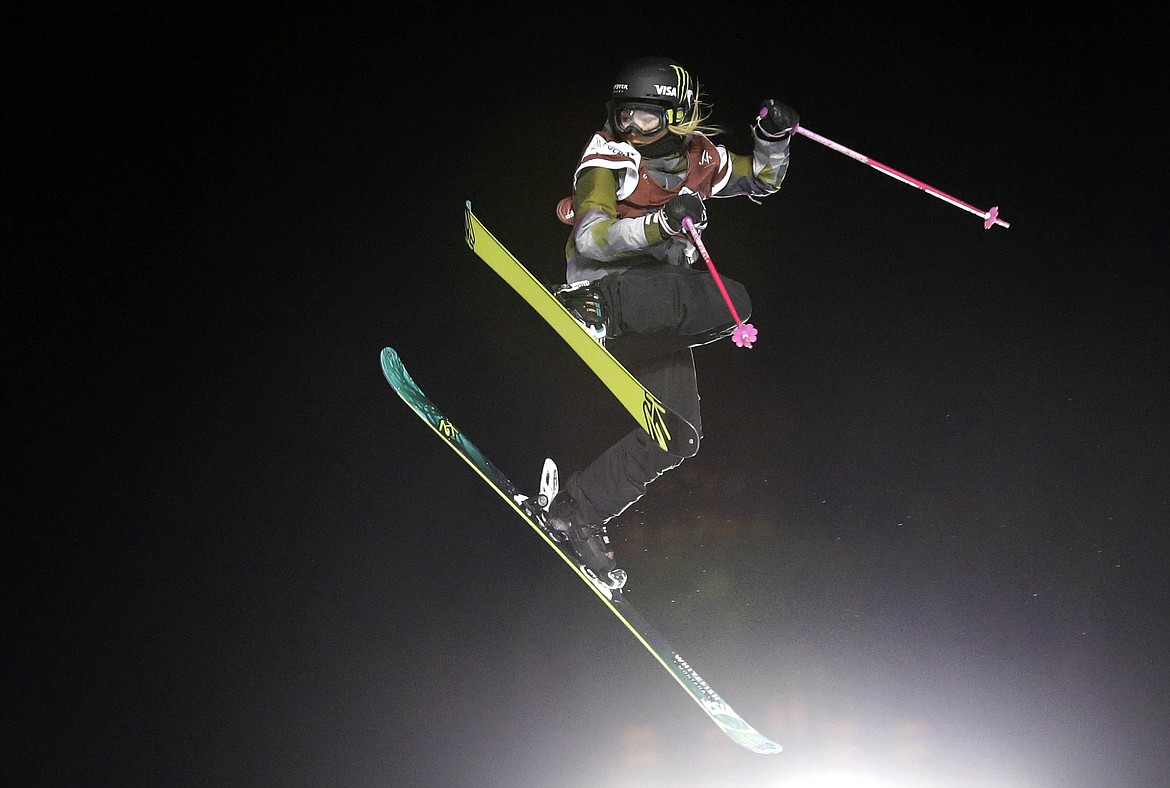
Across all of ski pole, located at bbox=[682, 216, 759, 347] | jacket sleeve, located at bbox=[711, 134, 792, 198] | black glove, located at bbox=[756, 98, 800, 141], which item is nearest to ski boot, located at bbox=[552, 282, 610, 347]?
ski pole, located at bbox=[682, 216, 759, 347]

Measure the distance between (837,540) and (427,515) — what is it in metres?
0.91

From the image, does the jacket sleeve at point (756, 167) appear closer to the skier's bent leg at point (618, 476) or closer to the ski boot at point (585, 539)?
the skier's bent leg at point (618, 476)

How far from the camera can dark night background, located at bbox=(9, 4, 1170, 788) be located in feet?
7.70

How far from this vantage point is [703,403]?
2256 mm

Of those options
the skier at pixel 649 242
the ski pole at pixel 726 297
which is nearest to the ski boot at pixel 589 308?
the skier at pixel 649 242

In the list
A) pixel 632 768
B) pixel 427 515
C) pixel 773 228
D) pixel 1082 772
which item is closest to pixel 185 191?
pixel 427 515

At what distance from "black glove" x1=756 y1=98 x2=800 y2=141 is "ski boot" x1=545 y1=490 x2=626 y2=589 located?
0.86m

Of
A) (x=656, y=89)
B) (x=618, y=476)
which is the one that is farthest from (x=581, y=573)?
(x=656, y=89)

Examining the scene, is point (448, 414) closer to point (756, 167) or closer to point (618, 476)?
point (618, 476)

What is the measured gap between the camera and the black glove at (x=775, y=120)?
2.16 metres

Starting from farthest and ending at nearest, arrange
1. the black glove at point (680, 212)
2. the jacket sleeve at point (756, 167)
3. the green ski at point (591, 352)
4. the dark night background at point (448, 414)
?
the dark night background at point (448, 414) < the jacket sleeve at point (756, 167) < the green ski at point (591, 352) < the black glove at point (680, 212)

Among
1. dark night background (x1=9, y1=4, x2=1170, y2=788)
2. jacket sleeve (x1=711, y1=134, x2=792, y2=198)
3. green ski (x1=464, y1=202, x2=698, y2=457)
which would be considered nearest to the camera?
green ski (x1=464, y1=202, x2=698, y2=457)

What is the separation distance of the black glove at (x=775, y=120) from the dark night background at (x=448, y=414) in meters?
0.15

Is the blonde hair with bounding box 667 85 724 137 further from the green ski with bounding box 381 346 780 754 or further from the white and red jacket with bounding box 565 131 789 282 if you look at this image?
the green ski with bounding box 381 346 780 754
